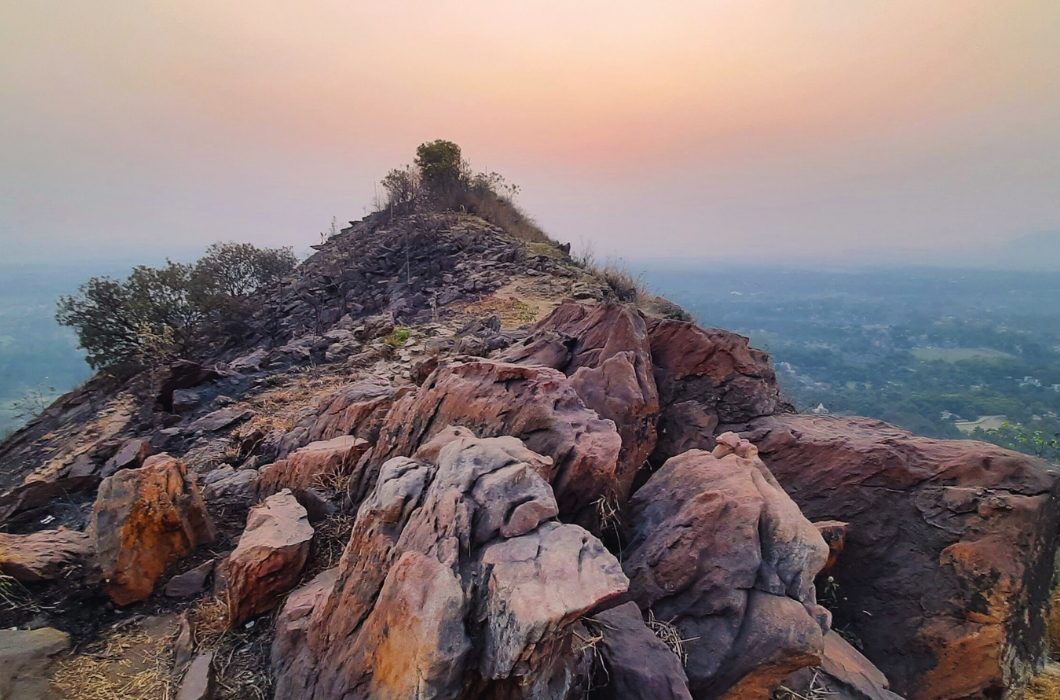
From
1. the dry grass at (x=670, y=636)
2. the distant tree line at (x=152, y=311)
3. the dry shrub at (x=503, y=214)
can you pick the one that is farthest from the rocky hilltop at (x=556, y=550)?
the dry shrub at (x=503, y=214)

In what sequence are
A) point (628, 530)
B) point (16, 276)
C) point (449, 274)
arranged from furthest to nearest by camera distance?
point (16, 276) → point (449, 274) → point (628, 530)

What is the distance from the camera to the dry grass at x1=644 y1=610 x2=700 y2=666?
9.87 feet

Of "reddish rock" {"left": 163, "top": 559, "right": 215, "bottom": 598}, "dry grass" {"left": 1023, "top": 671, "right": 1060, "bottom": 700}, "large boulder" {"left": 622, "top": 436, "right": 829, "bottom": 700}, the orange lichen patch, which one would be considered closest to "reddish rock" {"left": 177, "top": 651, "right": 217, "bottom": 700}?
"reddish rock" {"left": 163, "top": 559, "right": 215, "bottom": 598}

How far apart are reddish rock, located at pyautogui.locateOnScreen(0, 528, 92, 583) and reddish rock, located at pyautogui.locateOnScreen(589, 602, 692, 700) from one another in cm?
457

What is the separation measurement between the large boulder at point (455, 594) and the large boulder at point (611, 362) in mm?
1465

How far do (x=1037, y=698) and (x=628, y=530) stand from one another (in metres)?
3.88

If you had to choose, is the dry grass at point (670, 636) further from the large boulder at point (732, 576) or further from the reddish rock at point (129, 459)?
the reddish rock at point (129, 459)

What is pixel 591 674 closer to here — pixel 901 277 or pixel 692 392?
pixel 692 392

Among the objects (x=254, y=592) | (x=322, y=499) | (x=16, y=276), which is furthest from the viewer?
(x=16, y=276)

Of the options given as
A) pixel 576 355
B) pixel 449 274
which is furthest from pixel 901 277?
pixel 576 355

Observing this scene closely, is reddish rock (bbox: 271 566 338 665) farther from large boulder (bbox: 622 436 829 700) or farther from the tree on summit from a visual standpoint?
the tree on summit

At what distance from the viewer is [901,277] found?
82938mm

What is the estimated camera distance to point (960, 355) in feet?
116

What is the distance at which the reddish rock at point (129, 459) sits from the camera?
6020 millimetres
